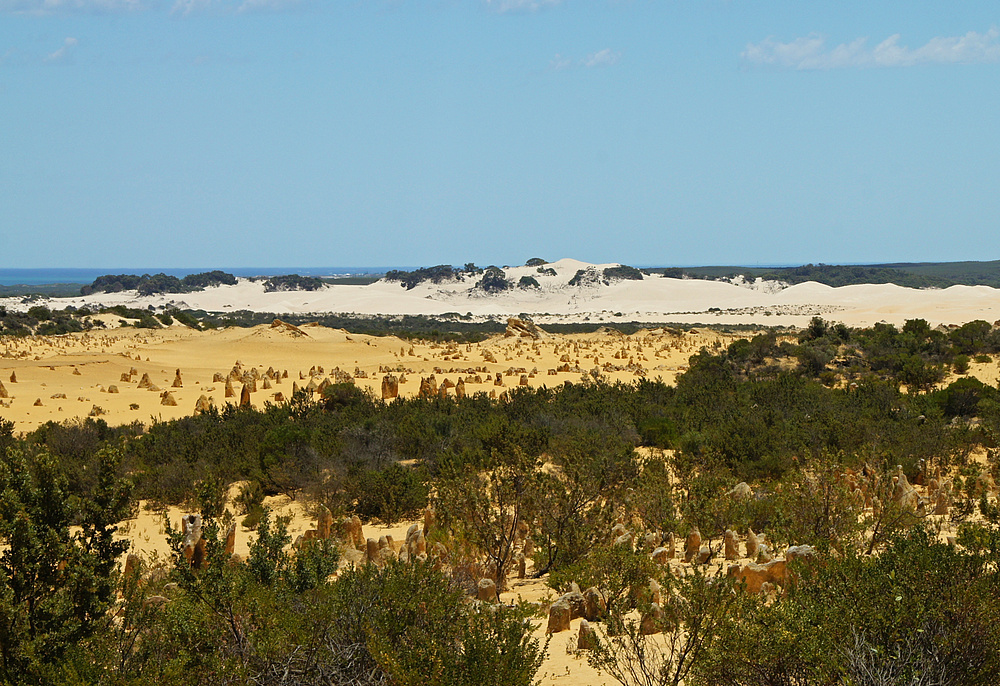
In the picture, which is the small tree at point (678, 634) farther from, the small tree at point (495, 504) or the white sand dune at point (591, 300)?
the white sand dune at point (591, 300)

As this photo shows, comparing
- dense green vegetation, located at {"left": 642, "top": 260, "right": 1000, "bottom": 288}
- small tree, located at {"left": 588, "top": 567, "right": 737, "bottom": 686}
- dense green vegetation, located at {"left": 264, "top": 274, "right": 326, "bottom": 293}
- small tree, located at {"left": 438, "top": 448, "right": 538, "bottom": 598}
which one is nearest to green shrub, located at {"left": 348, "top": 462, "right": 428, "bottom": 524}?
small tree, located at {"left": 438, "top": 448, "right": 538, "bottom": 598}

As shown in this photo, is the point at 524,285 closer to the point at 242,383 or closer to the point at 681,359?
the point at 681,359

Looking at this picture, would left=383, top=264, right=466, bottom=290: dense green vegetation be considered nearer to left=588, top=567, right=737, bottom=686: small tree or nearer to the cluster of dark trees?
the cluster of dark trees

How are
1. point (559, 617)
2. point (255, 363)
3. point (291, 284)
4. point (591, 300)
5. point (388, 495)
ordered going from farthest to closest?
point (291, 284), point (591, 300), point (255, 363), point (388, 495), point (559, 617)

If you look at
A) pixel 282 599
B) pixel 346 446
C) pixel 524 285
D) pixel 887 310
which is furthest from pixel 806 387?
pixel 524 285

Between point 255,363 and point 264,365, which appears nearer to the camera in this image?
point 264,365

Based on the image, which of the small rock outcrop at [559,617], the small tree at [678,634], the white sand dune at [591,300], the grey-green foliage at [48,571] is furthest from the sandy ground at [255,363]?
the white sand dune at [591,300]

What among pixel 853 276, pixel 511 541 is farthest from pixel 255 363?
pixel 853 276

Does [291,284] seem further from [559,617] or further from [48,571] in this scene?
[48,571]

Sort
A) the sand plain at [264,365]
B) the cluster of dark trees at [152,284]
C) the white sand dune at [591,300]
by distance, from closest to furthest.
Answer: the sand plain at [264,365] → the white sand dune at [591,300] → the cluster of dark trees at [152,284]
